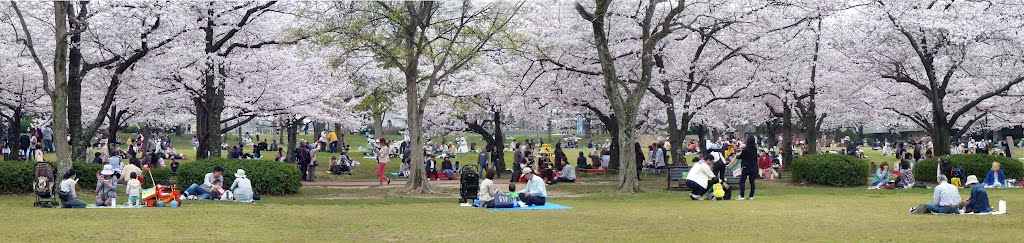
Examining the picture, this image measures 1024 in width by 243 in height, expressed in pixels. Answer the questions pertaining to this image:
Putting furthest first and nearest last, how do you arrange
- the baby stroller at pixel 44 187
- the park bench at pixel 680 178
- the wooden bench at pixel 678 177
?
the wooden bench at pixel 678 177, the park bench at pixel 680 178, the baby stroller at pixel 44 187

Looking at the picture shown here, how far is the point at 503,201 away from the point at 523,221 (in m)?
3.86

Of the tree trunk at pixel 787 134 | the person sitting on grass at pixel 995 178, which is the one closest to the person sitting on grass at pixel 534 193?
the person sitting on grass at pixel 995 178

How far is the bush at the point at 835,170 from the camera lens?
31844 mm

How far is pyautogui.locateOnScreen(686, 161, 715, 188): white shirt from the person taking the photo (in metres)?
24.0

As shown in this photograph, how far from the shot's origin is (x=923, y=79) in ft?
125

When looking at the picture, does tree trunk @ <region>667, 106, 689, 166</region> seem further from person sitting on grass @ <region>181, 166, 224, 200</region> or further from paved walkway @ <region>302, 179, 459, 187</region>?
person sitting on grass @ <region>181, 166, 224, 200</region>

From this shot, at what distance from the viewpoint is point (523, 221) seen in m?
18.2

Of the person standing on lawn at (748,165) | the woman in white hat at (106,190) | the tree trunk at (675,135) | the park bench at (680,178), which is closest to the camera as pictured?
the woman in white hat at (106,190)

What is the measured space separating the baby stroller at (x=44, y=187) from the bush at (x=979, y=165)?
25342 mm

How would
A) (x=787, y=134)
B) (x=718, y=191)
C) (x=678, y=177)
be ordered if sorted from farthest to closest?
(x=787, y=134), (x=678, y=177), (x=718, y=191)

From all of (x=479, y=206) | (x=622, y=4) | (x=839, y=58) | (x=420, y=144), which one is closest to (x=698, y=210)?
(x=479, y=206)

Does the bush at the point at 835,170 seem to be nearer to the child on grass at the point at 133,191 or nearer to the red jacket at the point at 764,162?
the red jacket at the point at 764,162

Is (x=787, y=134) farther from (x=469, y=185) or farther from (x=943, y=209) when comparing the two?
(x=943, y=209)

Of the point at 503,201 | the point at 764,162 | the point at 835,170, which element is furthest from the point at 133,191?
the point at 764,162
